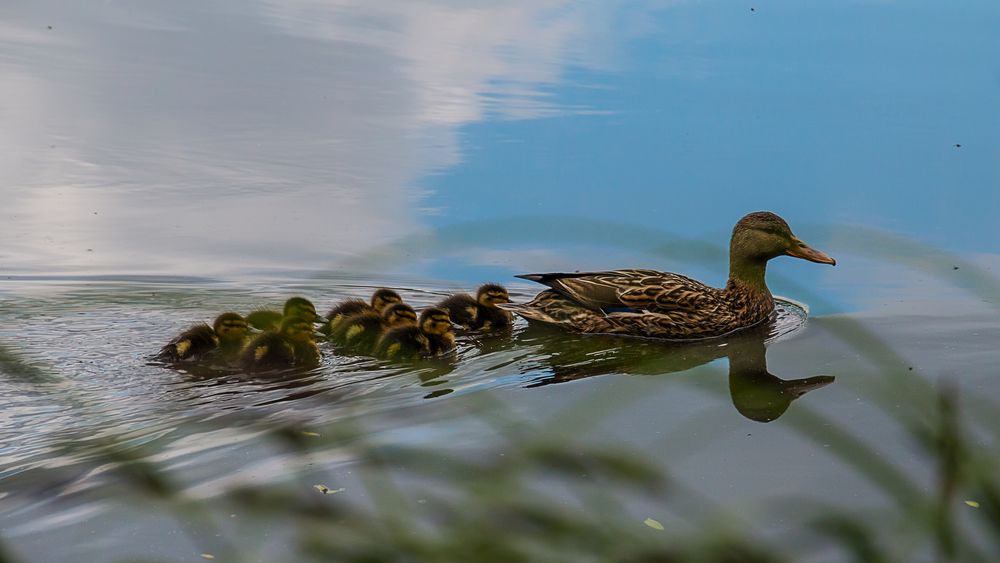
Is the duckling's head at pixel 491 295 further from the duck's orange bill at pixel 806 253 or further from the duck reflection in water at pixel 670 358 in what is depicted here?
the duck's orange bill at pixel 806 253

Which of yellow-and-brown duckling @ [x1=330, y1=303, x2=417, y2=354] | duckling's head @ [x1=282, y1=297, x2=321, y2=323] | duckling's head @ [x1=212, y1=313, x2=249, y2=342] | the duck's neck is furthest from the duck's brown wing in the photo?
duckling's head @ [x1=212, y1=313, x2=249, y2=342]

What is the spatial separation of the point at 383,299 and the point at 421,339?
2.00ft

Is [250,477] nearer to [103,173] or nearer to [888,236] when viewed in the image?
[888,236]

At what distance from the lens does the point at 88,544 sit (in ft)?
9.42

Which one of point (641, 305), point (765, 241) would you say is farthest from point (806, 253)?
point (641, 305)

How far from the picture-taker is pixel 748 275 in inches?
239

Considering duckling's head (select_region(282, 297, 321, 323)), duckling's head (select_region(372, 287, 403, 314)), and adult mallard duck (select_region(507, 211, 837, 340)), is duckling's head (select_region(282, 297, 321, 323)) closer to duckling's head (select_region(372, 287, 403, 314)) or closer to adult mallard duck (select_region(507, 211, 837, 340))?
duckling's head (select_region(372, 287, 403, 314))

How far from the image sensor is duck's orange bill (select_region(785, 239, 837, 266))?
5.89 metres

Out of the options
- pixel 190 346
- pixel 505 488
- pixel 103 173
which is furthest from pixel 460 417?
pixel 103 173

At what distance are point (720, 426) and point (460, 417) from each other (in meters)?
0.81

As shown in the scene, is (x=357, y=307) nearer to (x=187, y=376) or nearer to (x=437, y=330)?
(x=437, y=330)

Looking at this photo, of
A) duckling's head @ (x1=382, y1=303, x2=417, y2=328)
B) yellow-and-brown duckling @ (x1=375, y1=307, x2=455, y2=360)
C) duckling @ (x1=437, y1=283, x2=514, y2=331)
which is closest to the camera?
yellow-and-brown duckling @ (x1=375, y1=307, x2=455, y2=360)

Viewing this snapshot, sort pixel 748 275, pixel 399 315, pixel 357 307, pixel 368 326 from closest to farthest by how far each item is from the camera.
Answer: pixel 368 326 → pixel 399 315 → pixel 357 307 → pixel 748 275

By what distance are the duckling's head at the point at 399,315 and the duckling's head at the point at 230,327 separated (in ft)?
1.92
